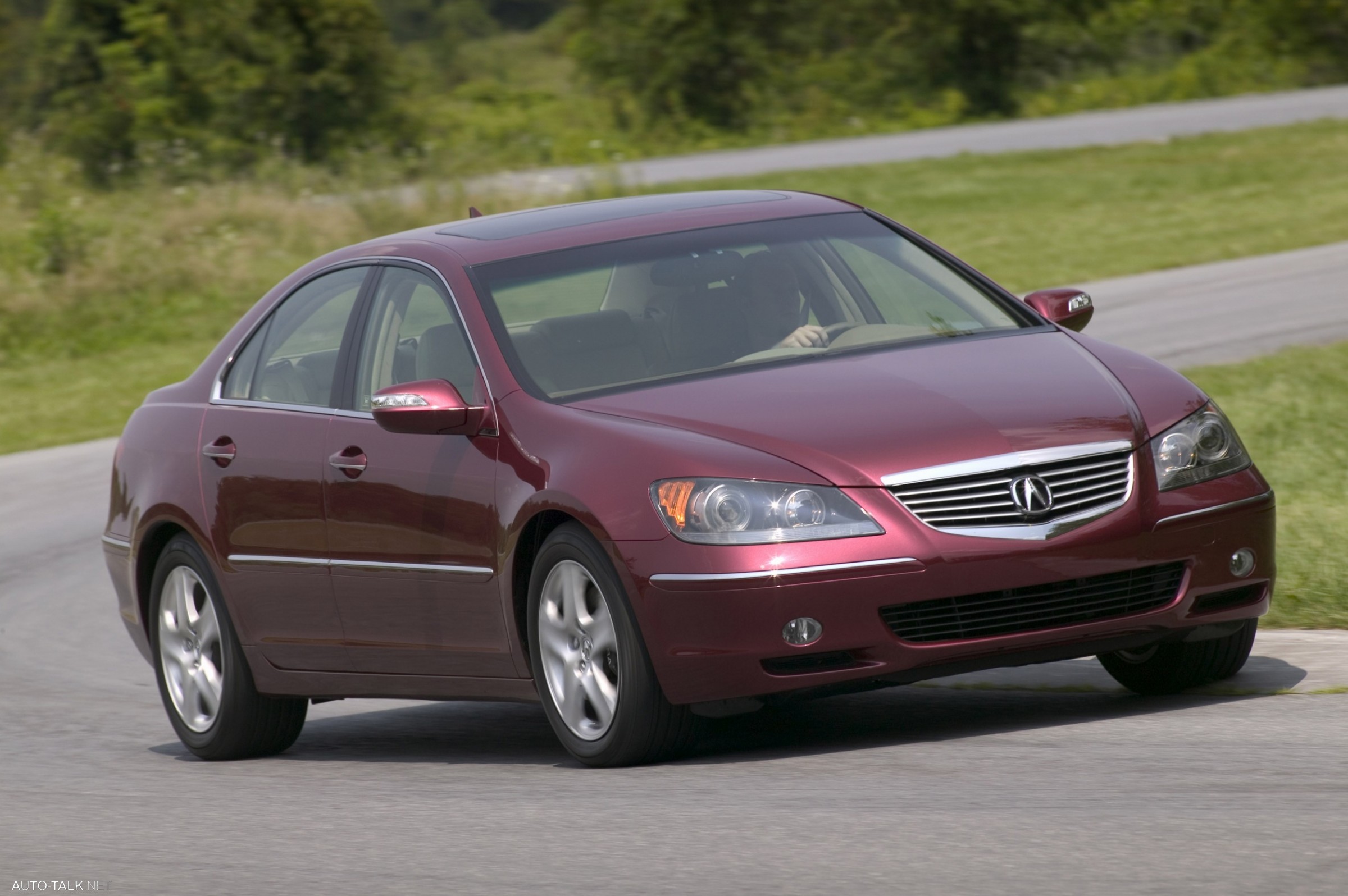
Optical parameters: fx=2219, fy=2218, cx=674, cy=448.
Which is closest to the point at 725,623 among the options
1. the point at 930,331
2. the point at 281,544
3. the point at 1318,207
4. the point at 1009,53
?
the point at 930,331

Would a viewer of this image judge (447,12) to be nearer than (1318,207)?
No

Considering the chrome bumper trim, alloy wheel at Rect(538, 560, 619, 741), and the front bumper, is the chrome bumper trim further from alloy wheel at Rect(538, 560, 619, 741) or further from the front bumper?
alloy wheel at Rect(538, 560, 619, 741)

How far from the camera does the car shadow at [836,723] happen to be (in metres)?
6.18

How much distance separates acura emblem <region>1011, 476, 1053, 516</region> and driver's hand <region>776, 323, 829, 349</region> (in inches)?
44.9

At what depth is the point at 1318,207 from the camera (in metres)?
24.5

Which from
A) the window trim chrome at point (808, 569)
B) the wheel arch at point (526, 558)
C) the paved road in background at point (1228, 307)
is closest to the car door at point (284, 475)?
the wheel arch at point (526, 558)

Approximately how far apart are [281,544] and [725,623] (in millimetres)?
2052

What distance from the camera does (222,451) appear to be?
7414 mm

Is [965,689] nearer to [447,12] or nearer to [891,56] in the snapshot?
[891,56]

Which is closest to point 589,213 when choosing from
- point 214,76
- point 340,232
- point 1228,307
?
point 1228,307

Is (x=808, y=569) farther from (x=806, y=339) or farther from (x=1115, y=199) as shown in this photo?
(x=1115, y=199)

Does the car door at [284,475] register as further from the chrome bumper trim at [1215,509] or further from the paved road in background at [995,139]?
the paved road in background at [995,139]

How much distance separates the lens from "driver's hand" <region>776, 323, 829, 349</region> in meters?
6.60

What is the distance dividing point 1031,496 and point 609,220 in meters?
2.08
